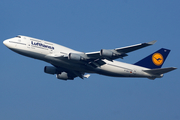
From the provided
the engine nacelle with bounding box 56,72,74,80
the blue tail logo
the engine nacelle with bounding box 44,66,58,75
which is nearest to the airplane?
the engine nacelle with bounding box 44,66,58,75

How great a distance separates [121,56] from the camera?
37.7m

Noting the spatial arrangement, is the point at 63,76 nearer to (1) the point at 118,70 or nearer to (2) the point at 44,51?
(2) the point at 44,51

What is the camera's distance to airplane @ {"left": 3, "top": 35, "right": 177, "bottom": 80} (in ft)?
123

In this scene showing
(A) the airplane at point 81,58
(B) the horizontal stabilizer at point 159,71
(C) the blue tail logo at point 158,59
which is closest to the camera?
(A) the airplane at point 81,58

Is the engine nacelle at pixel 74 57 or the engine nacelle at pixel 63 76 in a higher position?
the engine nacelle at pixel 74 57

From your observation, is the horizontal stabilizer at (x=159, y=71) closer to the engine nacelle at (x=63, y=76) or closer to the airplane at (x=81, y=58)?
the airplane at (x=81, y=58)

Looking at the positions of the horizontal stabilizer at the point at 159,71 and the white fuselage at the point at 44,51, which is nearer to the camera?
the white fuselage at the point at 44,51

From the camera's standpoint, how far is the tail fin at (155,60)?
1828 inches

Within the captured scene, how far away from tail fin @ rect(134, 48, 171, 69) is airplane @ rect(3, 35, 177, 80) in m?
0.82

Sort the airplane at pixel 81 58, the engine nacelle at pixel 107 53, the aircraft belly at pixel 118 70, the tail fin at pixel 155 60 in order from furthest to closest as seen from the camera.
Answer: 1. the tail fin at pixel 155 60
2. the aircraft belly at pixel 118 70
3. the airplane at pixel 81 58
4. the engine nacelle at pixel 107 53

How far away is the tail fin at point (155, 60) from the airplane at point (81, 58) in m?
0.82

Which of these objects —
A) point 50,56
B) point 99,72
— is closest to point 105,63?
point 99,72

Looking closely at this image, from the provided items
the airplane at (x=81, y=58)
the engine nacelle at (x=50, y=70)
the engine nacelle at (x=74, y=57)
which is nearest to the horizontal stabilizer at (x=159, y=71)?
the airplane at (x=81, y=58)

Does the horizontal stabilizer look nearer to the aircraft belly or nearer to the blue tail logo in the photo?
the aircraft belly
